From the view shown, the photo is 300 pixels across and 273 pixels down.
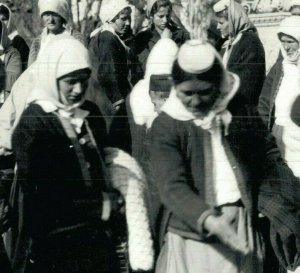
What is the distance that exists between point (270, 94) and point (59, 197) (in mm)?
2644

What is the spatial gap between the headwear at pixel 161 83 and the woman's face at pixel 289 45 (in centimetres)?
131

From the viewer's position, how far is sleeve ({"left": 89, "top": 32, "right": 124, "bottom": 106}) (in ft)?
30.2

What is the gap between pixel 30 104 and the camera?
5.73 meters

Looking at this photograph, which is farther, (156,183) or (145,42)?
(145,42)

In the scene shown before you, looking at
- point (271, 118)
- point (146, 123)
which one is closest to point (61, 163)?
point (146, 123)

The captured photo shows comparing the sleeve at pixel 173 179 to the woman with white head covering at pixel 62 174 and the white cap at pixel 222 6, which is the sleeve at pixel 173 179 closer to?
the woman with white head covering at pixel 62 174

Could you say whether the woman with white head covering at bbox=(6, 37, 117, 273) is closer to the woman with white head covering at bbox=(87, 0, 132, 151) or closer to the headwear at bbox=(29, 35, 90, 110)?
the headwear at bbox=(29, 35, 90, 110)

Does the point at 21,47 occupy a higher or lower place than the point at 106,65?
higher

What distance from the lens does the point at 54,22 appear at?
8.55 meters

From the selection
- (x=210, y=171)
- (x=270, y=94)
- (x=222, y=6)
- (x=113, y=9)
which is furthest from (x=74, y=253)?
→ (x=113, y=9)

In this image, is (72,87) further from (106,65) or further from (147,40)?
(147,40)

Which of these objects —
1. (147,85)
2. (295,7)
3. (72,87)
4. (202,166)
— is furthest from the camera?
(295,7)

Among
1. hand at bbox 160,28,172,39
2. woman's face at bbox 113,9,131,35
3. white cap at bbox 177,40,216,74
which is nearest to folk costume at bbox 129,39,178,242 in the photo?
white cap at bbox 177,40,216,74

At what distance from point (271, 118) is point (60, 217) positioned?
8.11 feet
